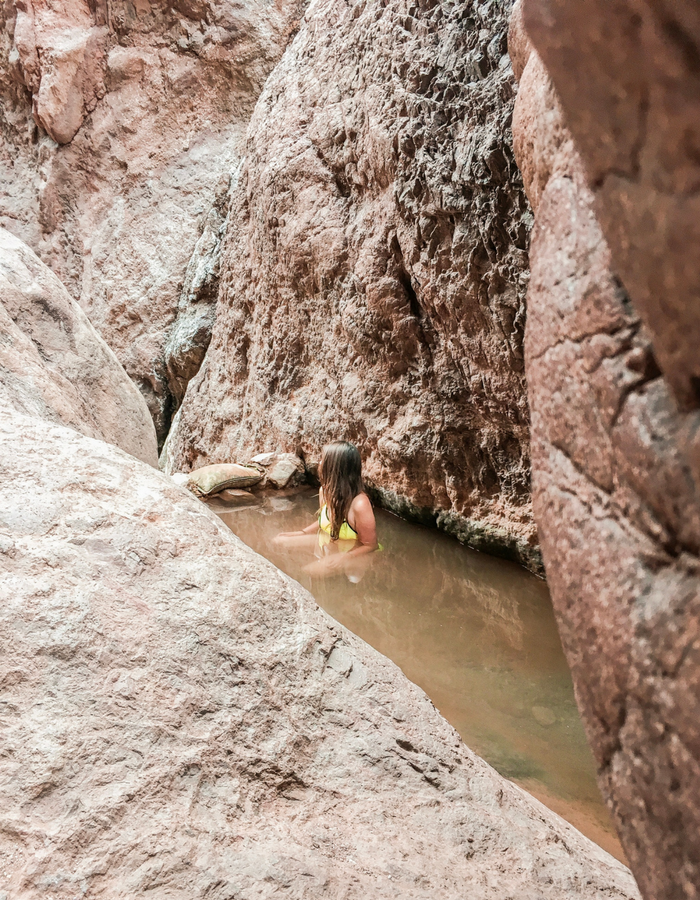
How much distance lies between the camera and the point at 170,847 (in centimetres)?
126

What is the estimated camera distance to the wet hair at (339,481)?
15.0ft

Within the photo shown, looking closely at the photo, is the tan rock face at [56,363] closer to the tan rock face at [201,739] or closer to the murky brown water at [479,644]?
the tan rock face at [201,739]

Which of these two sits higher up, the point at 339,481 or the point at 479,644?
the point at 339,481

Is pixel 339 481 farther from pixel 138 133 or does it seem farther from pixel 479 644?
pixel 138 133

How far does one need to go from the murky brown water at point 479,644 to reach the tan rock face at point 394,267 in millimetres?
375

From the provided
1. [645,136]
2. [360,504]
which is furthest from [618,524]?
[360,504]

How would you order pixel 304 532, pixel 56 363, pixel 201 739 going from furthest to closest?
pixel 304 532, pixel 56 363, pixel 201 739

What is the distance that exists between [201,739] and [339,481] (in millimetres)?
3167

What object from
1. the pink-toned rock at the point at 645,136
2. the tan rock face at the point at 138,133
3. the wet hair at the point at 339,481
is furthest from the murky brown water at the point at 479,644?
the tan rock face at the point at 138,133

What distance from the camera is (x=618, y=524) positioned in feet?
3.21

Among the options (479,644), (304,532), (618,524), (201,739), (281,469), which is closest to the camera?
(618,524)

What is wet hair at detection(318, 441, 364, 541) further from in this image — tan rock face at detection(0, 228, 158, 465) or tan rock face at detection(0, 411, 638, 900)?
tan rock face at detection(0, 411, 638, 900)

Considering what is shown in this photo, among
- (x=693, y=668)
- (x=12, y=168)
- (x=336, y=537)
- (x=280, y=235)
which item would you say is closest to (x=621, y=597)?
(x=693, y=668)

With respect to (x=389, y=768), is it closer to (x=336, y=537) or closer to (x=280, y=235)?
(x=336, y=537)
